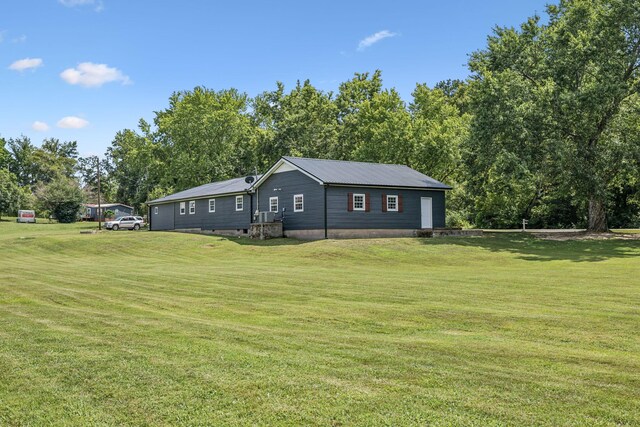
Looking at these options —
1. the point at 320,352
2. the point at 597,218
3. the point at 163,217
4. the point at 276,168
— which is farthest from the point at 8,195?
the point at 320,352

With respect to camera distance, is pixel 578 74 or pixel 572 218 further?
pixel 572 218

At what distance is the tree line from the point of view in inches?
1340

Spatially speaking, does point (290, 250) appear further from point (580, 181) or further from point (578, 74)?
point (578, 74)

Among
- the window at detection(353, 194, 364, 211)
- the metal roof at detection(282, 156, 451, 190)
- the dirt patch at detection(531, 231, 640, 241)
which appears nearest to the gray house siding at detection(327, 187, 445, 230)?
the window at detection(353, 194, 364, 211)

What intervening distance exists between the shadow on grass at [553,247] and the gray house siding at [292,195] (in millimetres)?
7430

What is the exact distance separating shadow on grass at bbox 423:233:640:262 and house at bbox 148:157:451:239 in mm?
4239

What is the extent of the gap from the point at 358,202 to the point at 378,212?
1669 millimetres

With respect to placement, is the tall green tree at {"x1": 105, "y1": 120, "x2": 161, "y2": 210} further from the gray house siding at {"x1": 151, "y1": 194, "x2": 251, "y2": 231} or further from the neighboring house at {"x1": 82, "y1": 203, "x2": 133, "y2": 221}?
the gray house siding at {"x1": 151, "y1": 194, "x2": 251, "y2": 231}

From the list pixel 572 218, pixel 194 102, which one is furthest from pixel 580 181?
pixel 194 102

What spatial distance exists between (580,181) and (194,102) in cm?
4355

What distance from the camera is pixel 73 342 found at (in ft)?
25.1

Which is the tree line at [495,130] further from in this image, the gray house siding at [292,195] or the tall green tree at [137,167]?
the gray house siding at [292,195]

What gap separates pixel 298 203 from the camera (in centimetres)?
3653

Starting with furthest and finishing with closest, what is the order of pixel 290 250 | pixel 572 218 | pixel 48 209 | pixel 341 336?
1. pixel 48 209
2. pixel 572 218
3. pixel 290 250
4. pixel 341 336
